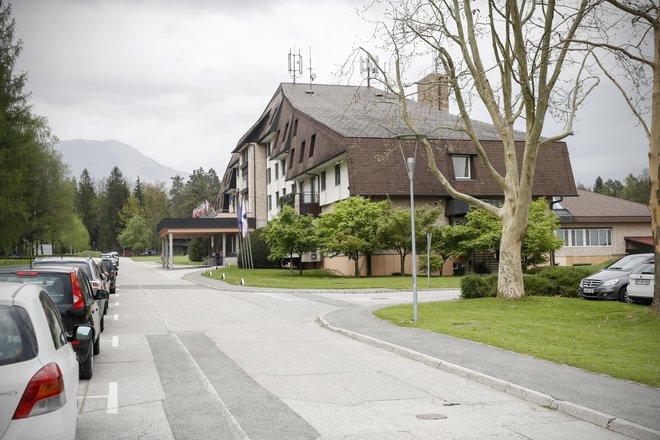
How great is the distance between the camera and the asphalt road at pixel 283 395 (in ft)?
22.6

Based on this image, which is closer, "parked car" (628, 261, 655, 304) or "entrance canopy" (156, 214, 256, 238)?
"parked car" (628, 261, 655, 304)

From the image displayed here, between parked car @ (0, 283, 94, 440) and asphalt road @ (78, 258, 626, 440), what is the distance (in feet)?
6.44

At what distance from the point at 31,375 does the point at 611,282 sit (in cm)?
1964

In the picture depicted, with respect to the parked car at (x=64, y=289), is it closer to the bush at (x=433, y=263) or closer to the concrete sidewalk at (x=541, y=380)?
the concrete sidewalk at (x=541, y=380)

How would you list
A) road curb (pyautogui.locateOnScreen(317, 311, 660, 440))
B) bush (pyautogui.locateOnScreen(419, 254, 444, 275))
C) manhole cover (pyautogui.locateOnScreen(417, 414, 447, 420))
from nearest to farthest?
road curb (pyautogui.locateOnScreen(317, 311, 660, 440)), manhole cover (pyautogui.locateOnScreen(417, 414, 447, 420)), bush (pyautogui.locateOnScreen(419, 254, 444, 275))

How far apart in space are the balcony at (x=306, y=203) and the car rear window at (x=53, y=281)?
131 ft

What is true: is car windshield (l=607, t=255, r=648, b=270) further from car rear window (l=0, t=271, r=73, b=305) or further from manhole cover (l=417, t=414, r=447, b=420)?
car rear window (l=0, t=271, r=73, b=305)

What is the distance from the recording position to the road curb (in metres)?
6.73

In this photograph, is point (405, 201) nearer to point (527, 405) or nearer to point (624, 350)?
point (624, 350)

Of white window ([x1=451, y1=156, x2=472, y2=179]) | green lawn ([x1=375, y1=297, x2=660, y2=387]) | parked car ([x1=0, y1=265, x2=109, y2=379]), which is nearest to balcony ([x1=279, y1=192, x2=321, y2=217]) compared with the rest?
white window ([x1=451, y1=156, x2=472, y2=179])

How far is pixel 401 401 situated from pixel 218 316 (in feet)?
40.4

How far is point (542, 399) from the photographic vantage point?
322 inches

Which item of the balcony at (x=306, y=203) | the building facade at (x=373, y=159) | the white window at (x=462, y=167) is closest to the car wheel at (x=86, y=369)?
the building facade at (x=373, y=159)

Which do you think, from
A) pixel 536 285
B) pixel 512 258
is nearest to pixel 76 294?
pixel 512 258
